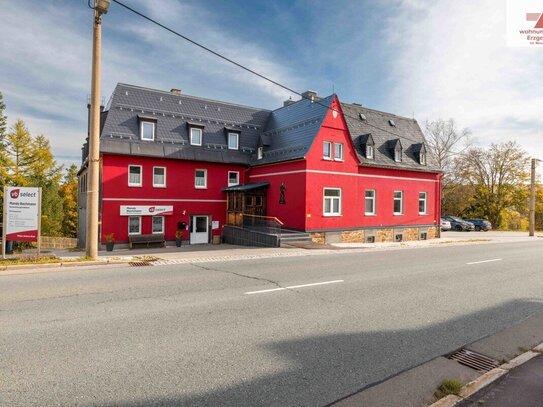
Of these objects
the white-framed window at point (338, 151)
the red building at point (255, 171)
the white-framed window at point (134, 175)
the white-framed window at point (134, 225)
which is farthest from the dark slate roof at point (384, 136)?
the white-framed window at point (134, 225)

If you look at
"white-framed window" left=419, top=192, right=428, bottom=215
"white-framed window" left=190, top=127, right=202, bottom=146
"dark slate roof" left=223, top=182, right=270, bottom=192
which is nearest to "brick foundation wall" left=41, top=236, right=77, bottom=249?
"white-framed window" left=190, top=127, right=202, bottom=146

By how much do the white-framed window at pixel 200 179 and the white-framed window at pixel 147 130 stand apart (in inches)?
157

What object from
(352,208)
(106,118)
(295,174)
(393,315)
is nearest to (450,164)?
(352,208)

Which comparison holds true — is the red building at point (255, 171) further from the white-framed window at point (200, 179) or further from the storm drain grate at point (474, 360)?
the storm drain grate at point (474, 360)

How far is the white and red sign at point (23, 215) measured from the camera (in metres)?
11.9

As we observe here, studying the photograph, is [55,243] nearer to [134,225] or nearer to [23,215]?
[134,225]

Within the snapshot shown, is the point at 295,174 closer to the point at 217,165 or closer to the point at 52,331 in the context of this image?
the point at 217,165

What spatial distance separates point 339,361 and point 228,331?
6.26 ft

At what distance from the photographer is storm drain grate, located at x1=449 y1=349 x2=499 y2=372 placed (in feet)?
14.9

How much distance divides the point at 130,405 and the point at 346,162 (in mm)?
22558

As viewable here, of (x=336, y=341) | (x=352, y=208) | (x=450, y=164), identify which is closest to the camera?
(x=336, y=341)

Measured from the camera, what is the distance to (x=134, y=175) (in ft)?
77.5

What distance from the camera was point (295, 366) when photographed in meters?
4.38

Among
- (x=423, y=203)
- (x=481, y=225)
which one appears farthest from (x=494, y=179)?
(x=423, y=203)
